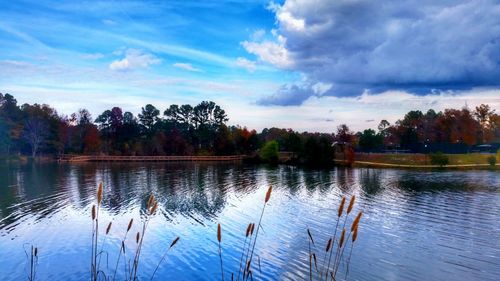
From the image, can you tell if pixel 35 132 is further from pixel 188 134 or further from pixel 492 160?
pixel 492 160

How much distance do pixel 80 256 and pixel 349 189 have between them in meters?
27.8

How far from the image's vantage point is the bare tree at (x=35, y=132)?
9494 cm

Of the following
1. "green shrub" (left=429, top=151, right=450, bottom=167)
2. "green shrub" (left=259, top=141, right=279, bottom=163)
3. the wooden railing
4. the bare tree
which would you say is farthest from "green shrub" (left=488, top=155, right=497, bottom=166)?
the bare tree

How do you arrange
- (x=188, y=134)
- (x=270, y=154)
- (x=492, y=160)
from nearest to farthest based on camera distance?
(x=492, y=160) < (x=270, y=154) < (x=188, y=134)

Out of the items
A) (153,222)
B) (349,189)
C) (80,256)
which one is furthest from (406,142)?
(80,256)

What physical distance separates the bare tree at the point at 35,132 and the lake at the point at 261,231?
64.8 m

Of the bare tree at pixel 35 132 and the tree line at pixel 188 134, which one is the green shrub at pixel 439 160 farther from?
the bare tree at pixel 35 132

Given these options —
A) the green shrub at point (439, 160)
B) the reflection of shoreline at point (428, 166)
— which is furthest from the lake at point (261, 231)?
the green shrub at point (439, 160)

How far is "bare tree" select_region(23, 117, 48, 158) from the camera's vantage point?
94.9 metres

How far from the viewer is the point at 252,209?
27.6m

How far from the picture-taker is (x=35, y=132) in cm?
9475

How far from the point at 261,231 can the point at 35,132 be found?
8961 cm

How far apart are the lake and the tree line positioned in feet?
179

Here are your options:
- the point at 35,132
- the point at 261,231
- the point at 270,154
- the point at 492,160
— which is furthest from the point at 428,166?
the point at 35,132
